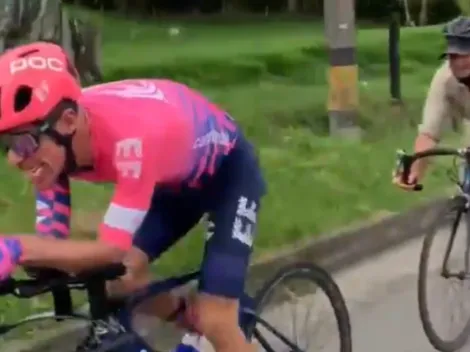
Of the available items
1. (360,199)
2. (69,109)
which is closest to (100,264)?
(69,109)

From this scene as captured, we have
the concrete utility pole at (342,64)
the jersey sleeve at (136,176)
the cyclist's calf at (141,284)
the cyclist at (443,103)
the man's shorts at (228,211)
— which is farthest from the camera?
the concrete utility pole at (342,64)

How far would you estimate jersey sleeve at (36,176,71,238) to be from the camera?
12.3 ft

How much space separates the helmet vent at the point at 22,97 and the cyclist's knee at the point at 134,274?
92 centimetres

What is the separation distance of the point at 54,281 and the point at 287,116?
33.8 ft

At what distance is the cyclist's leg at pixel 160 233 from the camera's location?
4117 mm

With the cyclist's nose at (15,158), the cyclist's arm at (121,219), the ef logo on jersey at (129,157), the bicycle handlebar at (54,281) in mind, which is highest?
the cyclist's nose at (15,158)

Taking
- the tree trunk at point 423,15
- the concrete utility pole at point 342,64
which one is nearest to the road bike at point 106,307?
the concrete utility pole at point 342,64

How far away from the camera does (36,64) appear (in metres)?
3.35

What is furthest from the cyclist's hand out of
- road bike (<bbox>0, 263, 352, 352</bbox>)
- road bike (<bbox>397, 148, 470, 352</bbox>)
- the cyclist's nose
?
the cyclist's nose

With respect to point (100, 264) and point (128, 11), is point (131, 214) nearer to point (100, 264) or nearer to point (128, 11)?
point (100, 264)

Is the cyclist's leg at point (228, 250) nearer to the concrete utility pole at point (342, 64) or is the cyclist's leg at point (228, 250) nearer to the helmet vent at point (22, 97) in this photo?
the helmet vent at point (22, 97)

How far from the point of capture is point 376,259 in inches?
320

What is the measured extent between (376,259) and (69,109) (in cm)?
505

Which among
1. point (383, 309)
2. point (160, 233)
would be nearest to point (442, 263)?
point (383, 309)
